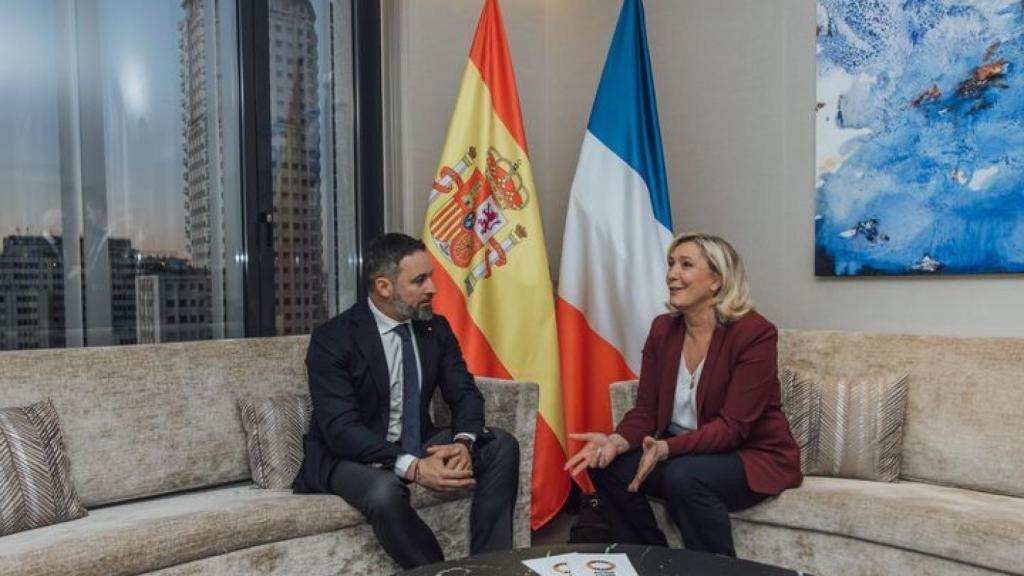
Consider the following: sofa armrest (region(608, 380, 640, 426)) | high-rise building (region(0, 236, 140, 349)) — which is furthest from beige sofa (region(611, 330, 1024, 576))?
high-rise building (region(0, 236, 140, 349))

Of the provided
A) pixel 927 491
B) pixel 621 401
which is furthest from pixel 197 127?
pixel 927 491

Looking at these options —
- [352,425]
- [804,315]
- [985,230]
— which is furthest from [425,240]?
[985,230]

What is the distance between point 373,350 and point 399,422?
0.79 ft

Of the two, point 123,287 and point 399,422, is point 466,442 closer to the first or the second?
point 399,422

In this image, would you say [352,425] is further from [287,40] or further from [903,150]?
[903,150]

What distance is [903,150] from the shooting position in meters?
2.58

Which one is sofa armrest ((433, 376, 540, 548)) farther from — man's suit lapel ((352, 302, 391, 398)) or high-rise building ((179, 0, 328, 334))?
high-rise building ((179, 0, 328, 334))

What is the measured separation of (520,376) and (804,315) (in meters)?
1.09

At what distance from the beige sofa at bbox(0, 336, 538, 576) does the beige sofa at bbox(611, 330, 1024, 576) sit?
0.80 meters

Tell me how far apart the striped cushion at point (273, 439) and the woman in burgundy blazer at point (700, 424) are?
2.70 ft

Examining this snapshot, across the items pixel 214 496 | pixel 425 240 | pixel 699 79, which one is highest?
pixel 699 79

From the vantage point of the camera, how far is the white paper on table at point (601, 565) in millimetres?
1463

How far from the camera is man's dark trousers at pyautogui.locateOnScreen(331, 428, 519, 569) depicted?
2.02 m

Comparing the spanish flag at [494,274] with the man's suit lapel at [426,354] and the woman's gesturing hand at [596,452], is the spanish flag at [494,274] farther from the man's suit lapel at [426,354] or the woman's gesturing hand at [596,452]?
the woman's gesturing hand at [596,452]
